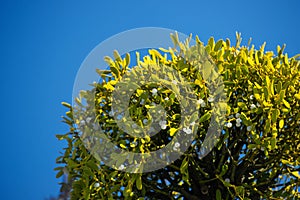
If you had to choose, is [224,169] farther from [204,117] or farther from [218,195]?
[204,117]

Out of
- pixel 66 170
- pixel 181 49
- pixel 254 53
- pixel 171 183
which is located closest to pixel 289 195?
pixel 171 183

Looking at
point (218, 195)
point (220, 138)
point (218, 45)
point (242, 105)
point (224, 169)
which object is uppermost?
point (218, 45)

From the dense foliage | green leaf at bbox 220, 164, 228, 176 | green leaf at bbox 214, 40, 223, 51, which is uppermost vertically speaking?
green leaf at bbox 214, 40, 223, 51

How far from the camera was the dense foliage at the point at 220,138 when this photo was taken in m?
2.74

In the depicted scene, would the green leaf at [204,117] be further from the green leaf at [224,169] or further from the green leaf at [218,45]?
the green leaf at [218,45]

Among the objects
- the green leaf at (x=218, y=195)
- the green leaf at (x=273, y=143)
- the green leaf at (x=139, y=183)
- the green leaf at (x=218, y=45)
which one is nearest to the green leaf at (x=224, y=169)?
the green leaf at (x=218, y=195)

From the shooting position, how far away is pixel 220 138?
2783 mm

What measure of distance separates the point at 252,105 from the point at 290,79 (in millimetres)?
384

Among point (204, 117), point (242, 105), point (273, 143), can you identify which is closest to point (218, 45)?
point (242, 105)

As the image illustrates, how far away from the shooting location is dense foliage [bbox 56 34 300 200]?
108 inches

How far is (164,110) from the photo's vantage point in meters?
2.80

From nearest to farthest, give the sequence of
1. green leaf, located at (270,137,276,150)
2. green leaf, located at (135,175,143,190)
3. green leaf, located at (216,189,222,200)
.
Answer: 1. green leaf, located at (270,137,276,150)
2. green leaf, located at (135,175,143,190)
3. green leaf, located at (216,189,222,200)

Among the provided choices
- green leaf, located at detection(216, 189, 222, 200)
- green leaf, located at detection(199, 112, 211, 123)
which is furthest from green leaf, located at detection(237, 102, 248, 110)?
green leaf, located at detection(216, 189, 222, 200)

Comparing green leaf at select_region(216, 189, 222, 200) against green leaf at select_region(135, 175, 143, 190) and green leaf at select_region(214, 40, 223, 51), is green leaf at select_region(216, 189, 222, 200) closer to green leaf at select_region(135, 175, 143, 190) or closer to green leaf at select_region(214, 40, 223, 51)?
green leaf at select_region(135, 175, 143, 190)
